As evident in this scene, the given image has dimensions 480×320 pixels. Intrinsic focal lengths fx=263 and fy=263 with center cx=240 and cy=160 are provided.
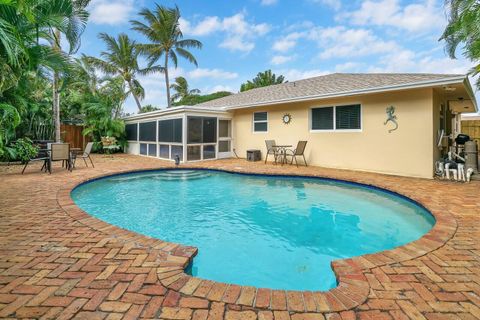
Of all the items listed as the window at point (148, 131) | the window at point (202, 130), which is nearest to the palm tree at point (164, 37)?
the window at point (148, 131)

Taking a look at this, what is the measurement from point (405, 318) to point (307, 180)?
21.4 feet

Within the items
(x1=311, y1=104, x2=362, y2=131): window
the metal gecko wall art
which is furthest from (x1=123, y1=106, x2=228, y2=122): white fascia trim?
the metal gecko wall art

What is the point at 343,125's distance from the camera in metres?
9.26

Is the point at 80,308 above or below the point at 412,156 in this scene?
below

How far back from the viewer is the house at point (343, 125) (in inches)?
297

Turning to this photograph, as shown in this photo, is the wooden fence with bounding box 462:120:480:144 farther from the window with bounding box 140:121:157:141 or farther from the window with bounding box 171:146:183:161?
the window with bounding box 140:121:157:141

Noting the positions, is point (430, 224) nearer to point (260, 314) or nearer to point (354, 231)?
point (354, 231)

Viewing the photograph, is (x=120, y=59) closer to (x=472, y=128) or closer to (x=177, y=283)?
(x=177, y=283)

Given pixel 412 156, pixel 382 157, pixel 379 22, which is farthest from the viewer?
pixel 379 22

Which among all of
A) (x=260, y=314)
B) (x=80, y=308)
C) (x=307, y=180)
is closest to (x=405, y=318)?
(x=260, y=314)

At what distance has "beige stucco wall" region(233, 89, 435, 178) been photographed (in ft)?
24.6

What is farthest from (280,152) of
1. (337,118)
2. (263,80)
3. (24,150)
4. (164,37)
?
(263,80)

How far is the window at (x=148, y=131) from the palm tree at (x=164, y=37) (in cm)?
722

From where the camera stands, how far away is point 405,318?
1761mm
